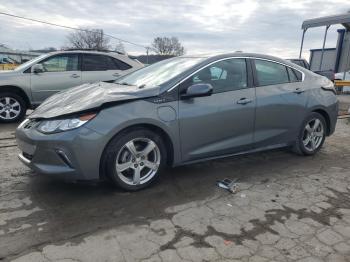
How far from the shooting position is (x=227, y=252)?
9.11ft

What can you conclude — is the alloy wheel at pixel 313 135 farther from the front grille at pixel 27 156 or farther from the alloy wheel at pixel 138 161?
the front grille at pixel 27 156

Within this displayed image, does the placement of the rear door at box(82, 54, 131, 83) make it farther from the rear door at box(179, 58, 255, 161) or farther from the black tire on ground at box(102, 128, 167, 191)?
the black tire on ground at box(102, 128, 167, 191)

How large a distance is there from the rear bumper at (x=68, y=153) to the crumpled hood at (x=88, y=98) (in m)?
0.26

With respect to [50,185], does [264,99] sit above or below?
above

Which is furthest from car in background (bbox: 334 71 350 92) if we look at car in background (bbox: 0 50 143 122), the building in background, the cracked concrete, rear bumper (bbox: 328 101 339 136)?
the cracked concrete

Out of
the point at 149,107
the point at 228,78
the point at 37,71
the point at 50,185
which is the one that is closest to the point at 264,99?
the point at 228,78

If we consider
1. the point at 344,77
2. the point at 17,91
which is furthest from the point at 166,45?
the point at 17,91

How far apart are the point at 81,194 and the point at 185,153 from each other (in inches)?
49.0

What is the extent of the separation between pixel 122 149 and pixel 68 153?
0.55 m

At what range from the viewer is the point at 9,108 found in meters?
7.70

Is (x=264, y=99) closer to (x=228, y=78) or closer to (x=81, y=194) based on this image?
(x=228, y=78)

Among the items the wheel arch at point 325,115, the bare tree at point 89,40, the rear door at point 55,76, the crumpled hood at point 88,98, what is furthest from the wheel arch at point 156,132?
the bare tree at point 89,40

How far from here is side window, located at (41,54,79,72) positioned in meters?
8.08

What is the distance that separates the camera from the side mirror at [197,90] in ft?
12.9
